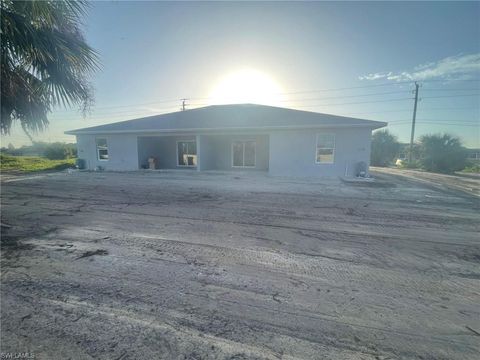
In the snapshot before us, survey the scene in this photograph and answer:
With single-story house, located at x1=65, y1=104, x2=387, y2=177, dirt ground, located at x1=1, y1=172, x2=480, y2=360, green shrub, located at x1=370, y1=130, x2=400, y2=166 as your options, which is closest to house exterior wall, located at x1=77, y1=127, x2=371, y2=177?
single-story house, located at x1=65, y1=104, x2=387, y2=177

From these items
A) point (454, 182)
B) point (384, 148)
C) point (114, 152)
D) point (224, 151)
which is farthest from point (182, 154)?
point (384, 148)

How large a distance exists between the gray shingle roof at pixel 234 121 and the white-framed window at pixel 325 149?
2.57ft

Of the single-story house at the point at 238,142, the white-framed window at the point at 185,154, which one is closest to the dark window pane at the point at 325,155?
the single-story house at the point at 238,142

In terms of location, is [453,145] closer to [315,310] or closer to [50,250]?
[315,310]

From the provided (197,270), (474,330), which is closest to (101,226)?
(197,270)

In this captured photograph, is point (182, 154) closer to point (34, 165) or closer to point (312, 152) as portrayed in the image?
point (312, 152)

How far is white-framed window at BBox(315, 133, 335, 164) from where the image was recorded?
13.2 m

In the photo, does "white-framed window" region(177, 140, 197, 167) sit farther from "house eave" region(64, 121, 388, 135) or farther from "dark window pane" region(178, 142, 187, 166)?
"house eave" region(64, 121, 388, 135)

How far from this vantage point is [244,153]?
17234 mm

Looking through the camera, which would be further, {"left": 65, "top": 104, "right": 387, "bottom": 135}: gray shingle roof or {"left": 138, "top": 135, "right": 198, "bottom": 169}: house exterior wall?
Result: {"left": 138, "top": 135, "right": 198, "bottom": 169}: house exterior wall

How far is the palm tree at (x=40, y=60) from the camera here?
10.9 feet

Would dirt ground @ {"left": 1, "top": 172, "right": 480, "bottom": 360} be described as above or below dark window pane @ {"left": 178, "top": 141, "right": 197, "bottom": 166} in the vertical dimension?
below

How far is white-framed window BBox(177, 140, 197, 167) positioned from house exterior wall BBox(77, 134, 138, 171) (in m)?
3.13

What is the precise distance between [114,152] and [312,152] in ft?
45.9
